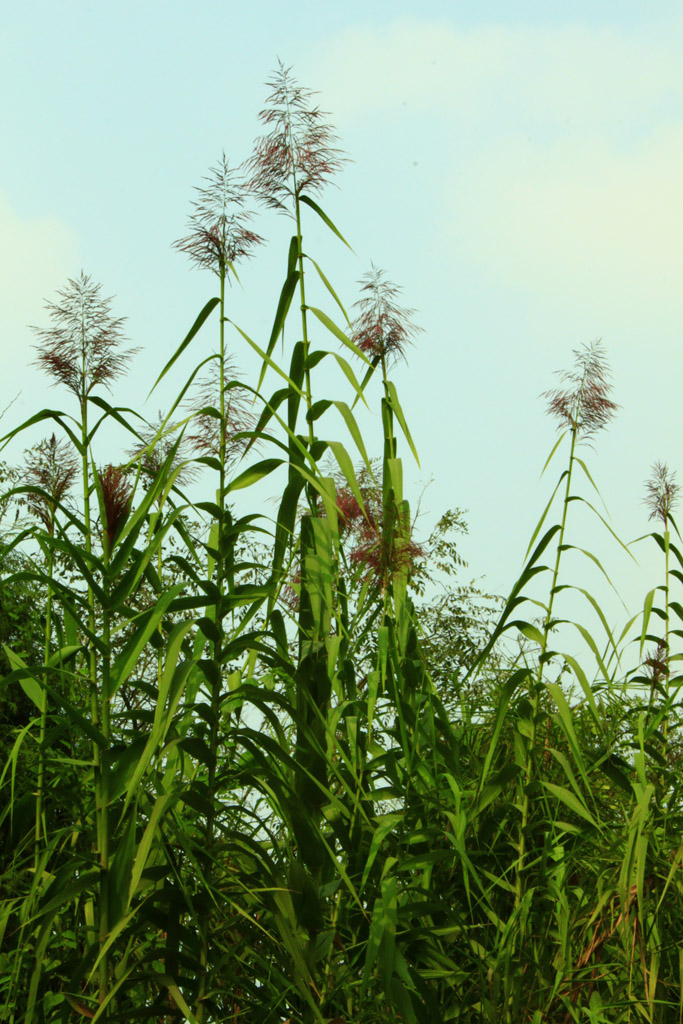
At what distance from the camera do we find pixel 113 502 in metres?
1.45

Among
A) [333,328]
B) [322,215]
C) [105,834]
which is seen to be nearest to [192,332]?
[333,328]

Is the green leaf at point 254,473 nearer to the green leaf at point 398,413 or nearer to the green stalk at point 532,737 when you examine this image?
the green leaf at point 398,413

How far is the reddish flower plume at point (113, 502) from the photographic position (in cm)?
144

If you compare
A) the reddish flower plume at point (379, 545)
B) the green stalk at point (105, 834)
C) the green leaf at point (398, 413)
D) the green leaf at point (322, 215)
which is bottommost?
the green stalk at point (105, 834)

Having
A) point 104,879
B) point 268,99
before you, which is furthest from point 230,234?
point 104,879

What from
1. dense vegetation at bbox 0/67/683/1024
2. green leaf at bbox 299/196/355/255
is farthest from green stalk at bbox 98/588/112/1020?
green leaf at bbox 299/196/355/255

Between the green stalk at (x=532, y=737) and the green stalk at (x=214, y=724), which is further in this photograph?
the green stalk at (x=532, y=737)

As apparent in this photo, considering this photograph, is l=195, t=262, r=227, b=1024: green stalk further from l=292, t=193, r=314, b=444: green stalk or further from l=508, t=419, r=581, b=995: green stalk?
l=508, t=419, r=581, b=995: green stalk

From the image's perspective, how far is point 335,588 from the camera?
1581 mm

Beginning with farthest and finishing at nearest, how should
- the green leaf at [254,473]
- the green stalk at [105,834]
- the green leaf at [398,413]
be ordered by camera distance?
the green leaf at [398,413], the green leaf at [254,473], the green stalk at [105,834]

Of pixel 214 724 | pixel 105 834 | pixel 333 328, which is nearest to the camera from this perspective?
pixel 105 834

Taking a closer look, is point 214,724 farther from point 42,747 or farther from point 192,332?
point 192,332

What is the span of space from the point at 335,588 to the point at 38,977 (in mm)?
690

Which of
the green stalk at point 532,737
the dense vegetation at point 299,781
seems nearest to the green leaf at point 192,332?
the dense vegetation at point 299,781
